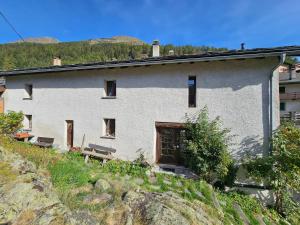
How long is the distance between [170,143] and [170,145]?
0.39ft

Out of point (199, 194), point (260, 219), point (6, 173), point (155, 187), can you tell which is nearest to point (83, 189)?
point (6, 173)

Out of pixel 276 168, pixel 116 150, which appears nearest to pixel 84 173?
pixel 116 150

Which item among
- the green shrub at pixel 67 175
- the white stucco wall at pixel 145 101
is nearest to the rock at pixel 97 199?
the green shrub at pixel 67 175

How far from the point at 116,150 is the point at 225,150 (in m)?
6.69

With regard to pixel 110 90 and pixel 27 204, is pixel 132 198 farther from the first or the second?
pixel 110 90

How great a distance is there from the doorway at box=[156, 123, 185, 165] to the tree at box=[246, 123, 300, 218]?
383cm

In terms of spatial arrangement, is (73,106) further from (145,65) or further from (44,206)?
(44,206)

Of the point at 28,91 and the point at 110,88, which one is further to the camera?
the point at 28,91

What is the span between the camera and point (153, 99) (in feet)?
42.5

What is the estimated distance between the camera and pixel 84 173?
31.6 ft

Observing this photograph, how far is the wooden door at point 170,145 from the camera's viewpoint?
1261cm

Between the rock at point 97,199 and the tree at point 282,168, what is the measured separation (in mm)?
6510

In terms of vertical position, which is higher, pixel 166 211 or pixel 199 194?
pixel 166 211

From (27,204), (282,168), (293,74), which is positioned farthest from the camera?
(293,74)
